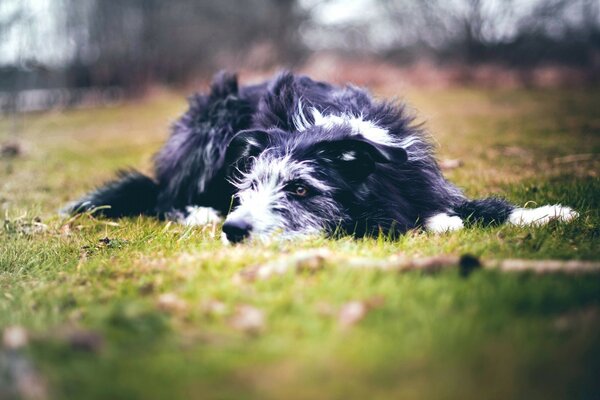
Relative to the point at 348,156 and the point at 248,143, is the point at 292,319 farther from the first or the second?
the point at 248,143

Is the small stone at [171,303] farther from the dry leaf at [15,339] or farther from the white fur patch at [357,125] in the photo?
the white fur patch at [357,125]

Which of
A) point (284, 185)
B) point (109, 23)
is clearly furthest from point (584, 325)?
point (109, 23)

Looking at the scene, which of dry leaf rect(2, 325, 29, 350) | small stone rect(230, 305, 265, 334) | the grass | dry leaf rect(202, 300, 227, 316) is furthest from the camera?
dry leaf rect(202, 300, 227, 316)

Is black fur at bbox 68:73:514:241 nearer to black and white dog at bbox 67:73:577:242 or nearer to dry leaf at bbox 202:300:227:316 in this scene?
black and white dog at bbox 67:73:577:242

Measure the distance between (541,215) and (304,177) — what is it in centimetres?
190

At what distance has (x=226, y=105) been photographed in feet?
17.8

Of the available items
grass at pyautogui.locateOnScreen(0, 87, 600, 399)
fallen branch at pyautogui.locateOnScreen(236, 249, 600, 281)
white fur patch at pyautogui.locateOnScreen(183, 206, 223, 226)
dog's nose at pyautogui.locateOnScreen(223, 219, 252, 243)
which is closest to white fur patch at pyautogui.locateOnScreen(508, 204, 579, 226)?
grass at pyautogui.locateOnScreen(0, 87, 600, 399)

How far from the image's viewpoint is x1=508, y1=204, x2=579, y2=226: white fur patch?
12.7 feet

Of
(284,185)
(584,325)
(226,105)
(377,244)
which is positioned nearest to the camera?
(584,325)

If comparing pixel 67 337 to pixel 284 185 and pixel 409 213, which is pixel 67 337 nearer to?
pixel 284 185

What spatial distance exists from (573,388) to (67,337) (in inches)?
73.5

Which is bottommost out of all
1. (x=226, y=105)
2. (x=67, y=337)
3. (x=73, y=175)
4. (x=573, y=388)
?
(x=73, y=175)

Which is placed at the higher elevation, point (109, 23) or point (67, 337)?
Result: point (109, 23)

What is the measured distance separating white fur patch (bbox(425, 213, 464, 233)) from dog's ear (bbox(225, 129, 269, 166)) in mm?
1477
